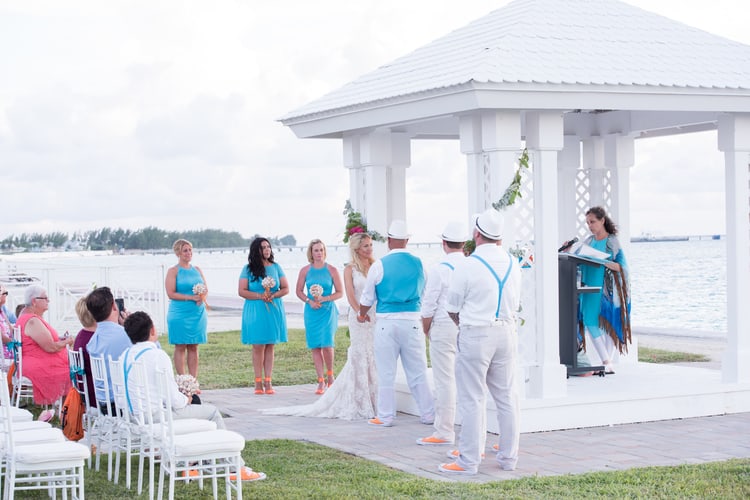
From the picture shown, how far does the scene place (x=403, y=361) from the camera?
33.4ft

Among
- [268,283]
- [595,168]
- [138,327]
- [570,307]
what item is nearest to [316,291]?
[268,283]

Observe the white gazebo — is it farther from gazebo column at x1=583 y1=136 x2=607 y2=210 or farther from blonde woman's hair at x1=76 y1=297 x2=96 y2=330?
blonde woman's hair at x1=76 y1=297 x2=96 y2=330

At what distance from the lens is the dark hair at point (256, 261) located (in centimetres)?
1236

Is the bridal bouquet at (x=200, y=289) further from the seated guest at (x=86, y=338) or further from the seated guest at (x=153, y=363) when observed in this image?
the seated guest at (x=153, y=363)

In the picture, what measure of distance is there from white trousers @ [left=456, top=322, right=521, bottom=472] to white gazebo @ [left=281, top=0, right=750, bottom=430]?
1689 millimetres

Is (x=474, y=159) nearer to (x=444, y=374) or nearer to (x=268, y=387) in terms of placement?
(x=444, y=374)

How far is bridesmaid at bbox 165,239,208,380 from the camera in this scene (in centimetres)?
1224

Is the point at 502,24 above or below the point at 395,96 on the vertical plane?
above

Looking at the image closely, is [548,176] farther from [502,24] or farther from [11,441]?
[11,441]

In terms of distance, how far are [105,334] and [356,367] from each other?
313 centimetres

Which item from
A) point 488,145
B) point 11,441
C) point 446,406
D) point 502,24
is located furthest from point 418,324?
point 11,441

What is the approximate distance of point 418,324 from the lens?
33.1 ft

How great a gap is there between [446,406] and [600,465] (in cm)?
155

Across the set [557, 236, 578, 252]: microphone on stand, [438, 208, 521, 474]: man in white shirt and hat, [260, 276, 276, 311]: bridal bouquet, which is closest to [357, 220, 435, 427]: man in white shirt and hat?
[438, 208, 521, 474]: man in white shirt and hat
